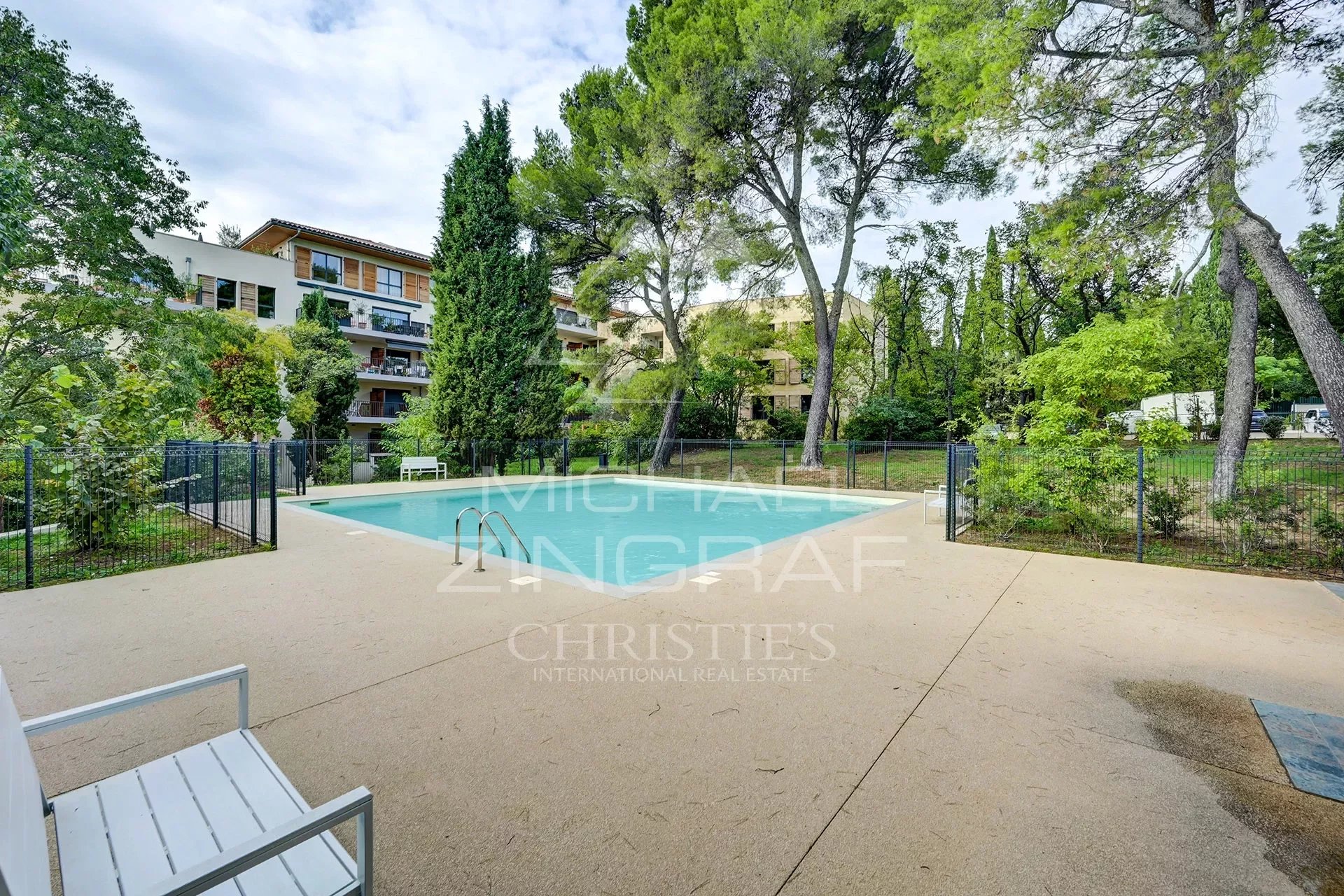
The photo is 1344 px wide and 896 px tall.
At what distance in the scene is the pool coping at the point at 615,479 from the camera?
16.1 ft

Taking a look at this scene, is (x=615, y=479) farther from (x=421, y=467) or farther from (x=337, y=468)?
(x=337, y=468)

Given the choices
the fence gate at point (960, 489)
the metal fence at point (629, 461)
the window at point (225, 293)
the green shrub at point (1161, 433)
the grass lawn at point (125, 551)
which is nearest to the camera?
the grass lawn at point (125, 551)

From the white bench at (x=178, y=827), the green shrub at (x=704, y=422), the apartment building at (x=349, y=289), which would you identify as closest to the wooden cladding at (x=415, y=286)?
the apartment building at (x=349, y=289)

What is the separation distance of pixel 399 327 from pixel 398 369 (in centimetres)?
212

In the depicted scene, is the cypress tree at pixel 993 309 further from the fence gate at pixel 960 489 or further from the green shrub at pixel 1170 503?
the green shrub at pixel 1170 503

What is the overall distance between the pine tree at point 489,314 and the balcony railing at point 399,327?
7.55 metres

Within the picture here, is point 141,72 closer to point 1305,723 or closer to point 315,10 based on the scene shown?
point 315,10

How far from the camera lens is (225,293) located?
20953 mm

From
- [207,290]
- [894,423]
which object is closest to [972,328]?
[894,423]

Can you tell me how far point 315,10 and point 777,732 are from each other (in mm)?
10718

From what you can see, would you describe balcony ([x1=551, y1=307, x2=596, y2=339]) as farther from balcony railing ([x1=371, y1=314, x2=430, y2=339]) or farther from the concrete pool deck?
the concrete pool deck

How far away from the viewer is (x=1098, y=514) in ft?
22.6

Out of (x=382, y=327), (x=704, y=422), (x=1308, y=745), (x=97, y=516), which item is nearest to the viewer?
(x=1308, y=745)

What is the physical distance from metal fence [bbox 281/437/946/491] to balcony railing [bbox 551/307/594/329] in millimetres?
11817
